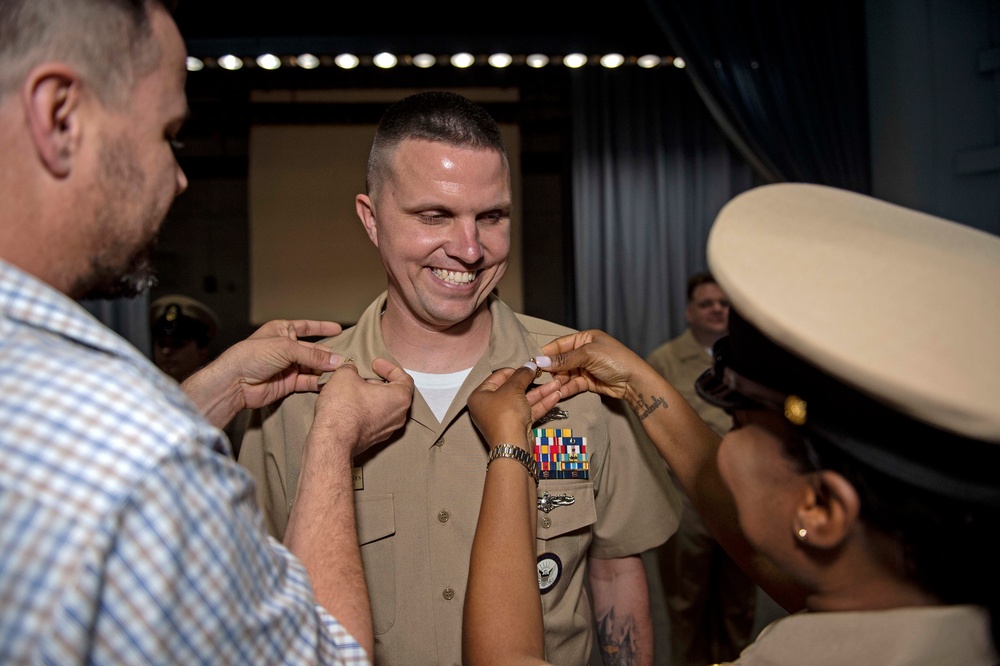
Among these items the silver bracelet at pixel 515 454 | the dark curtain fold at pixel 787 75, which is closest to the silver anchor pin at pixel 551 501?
the silver bracelet at pixel 515 454

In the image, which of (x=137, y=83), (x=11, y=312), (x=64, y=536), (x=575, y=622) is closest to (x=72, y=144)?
(x=137, y=83)

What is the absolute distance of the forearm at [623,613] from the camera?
1858 millimetres

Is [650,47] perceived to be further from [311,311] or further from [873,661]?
[873,661]

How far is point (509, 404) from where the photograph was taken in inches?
63.8

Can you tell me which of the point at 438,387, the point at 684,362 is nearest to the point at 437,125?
the point at 438,387

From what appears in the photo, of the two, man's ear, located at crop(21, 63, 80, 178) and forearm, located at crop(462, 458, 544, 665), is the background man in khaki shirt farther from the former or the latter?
man's ear, located at crop(21, 63, 80, 178)

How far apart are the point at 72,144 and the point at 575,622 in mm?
1371

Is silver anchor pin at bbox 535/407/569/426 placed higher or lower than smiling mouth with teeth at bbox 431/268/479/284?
lower

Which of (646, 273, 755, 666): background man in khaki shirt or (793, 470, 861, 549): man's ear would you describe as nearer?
(793, 470, 861, 549): man's ear

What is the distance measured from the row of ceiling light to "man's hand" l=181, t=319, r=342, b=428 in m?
4.02

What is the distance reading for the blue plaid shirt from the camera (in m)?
0.71

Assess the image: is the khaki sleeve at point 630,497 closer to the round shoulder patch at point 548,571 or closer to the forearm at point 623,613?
the forearm at point 623,613

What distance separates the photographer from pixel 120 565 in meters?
0.74

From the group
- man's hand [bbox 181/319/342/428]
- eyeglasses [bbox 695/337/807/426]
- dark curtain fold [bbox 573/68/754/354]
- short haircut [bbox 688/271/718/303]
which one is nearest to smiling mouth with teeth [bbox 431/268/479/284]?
man's hand [bbox 181/319/342/428]
